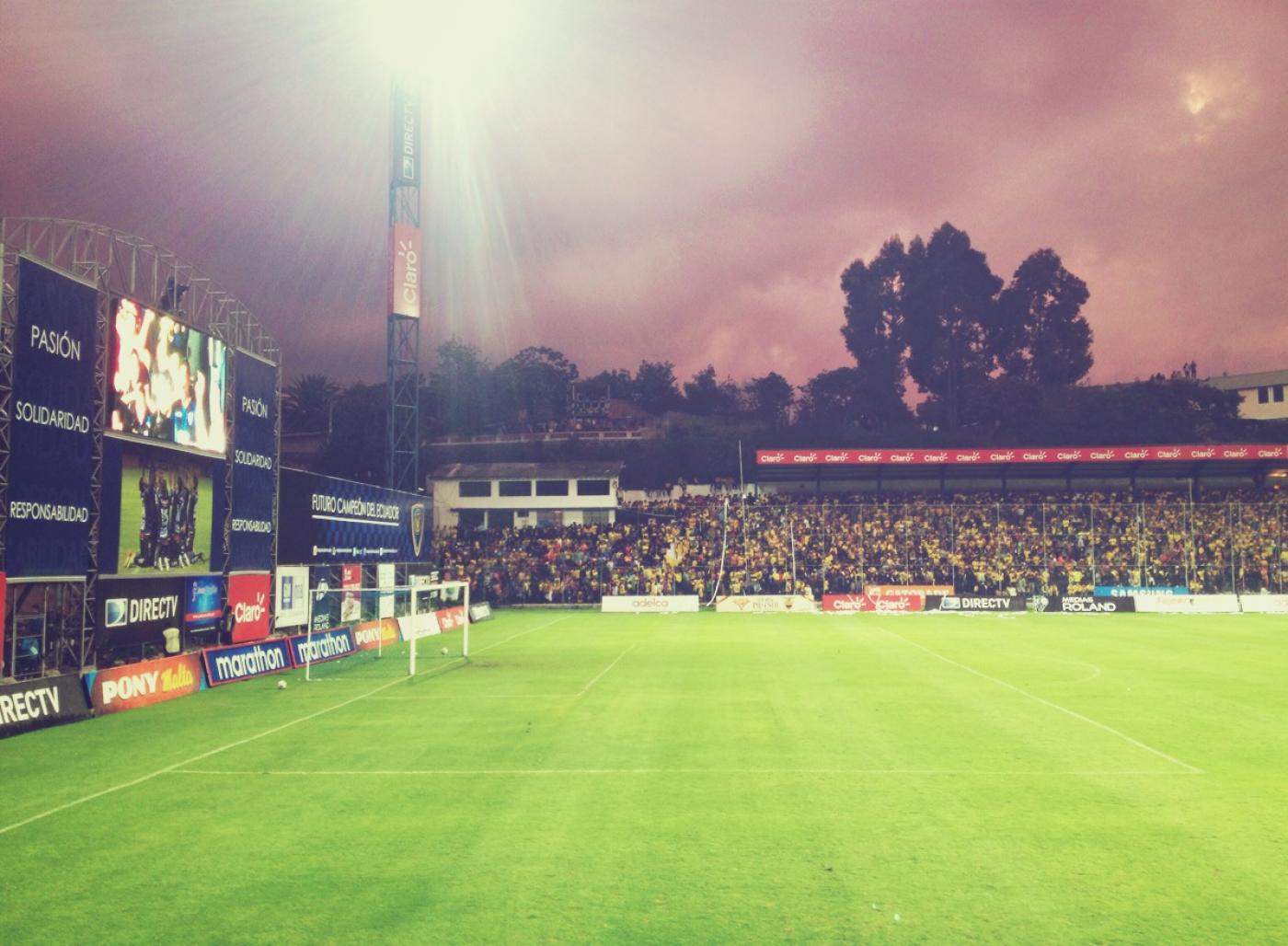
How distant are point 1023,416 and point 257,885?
301ft

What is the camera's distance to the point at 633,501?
74.8 m

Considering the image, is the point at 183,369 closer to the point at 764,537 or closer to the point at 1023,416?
the point at 764,537

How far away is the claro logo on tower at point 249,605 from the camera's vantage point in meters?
30.4

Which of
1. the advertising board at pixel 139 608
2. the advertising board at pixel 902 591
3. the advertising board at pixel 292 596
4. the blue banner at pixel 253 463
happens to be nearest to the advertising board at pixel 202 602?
the advertising board at pixel 139 608

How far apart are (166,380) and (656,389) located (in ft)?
333

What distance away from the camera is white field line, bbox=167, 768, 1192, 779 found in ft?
43.9

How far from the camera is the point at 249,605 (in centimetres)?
3138

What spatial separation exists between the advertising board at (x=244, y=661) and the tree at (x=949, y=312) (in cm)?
8722

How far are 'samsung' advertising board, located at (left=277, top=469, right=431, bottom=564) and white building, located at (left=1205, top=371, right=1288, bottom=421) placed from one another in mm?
81561

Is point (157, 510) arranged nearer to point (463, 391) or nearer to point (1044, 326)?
point (463, 391)

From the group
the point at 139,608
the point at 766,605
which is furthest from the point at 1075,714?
the point at 766,605

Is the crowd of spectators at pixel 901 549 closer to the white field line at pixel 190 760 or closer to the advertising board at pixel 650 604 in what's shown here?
the advertising board at pixel 650 604

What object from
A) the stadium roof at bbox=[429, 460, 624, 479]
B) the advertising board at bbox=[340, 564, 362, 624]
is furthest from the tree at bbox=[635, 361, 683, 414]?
the advertising board at bbox=[340, 564, 362, 624]

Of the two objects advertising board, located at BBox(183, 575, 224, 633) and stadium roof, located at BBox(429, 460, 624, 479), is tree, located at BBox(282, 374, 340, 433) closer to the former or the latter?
stadium roof, located at BBox(429, 460, 624, 479)
